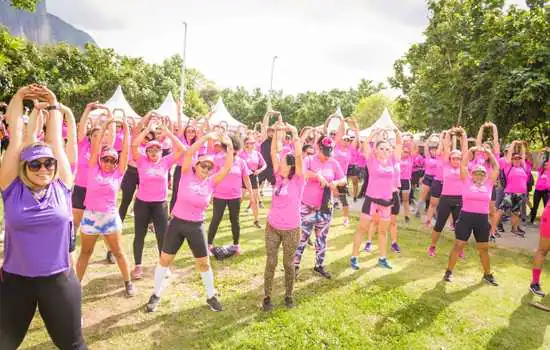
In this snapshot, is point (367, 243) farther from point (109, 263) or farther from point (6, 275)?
point (6, 275)

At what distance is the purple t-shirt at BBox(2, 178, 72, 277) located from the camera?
2.72 m

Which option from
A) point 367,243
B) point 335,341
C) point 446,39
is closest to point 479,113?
point 446,39

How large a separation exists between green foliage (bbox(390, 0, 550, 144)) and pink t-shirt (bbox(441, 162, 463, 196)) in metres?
5.91

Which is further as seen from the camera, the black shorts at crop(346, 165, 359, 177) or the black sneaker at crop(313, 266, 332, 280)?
the black shorts at crop(346, 165, 359, 177)

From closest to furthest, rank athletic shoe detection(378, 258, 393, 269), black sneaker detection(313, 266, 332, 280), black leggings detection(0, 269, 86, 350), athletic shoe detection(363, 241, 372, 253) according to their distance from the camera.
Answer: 1. black leggings detection(0, 269, 86, 350)
2. black sneaker detection(313, 266, 332, 280)
3. athletic shoe detection(378, 258, 393, 269)
4. athletic shoe detection(363, 241, 372, 253)

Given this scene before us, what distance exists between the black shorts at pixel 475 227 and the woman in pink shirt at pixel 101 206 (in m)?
5.66

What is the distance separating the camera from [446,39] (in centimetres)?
1916

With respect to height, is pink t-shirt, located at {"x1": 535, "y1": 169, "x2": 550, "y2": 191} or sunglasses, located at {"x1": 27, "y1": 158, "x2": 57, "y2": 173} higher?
sunglasses, located at {"x1": 27, "y1": 158, "x2": 57, "y2": 173}

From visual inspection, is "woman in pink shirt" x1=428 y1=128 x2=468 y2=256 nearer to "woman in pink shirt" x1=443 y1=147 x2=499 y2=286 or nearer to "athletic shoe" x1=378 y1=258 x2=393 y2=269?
"woman in pink shirt" x1=443 y1=147 x2=499 y2=286

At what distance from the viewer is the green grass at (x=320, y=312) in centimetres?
454

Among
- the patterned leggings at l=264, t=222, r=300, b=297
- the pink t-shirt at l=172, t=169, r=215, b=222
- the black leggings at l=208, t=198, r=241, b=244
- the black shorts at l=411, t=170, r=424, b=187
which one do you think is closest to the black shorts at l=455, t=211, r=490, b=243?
the patterned leggings at l=264, t=222, r=300, b=297

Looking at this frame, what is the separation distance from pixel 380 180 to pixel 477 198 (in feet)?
5.52

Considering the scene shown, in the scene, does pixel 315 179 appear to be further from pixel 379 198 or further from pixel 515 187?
pixel 515 187

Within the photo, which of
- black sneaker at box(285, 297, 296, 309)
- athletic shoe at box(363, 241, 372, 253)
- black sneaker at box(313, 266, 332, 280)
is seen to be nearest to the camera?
black sneaker at box(285, 297, 296, 309)
